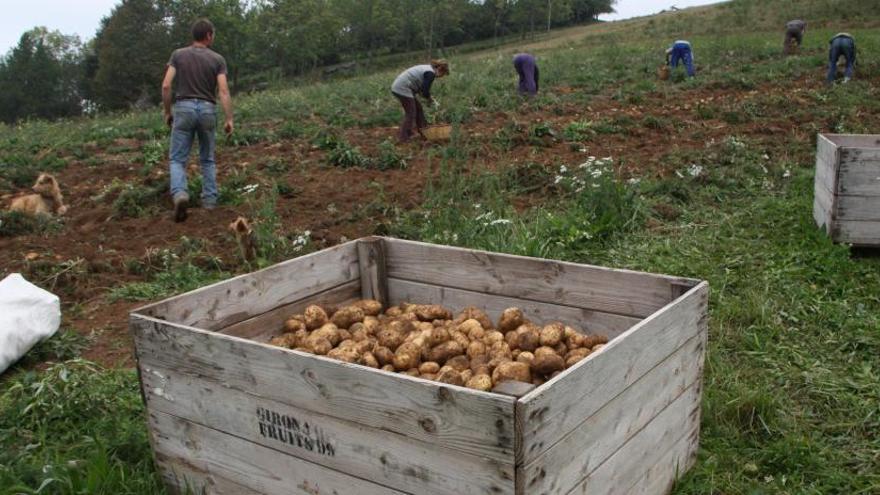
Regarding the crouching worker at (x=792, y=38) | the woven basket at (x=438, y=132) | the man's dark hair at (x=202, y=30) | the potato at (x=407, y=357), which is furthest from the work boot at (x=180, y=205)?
the crouching worker at (x=792, y=38)

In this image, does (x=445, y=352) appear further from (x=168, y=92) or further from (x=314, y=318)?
(x=168, y=92)

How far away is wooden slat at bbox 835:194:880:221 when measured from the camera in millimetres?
5738

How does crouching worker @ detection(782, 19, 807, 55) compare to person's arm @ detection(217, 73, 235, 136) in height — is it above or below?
above

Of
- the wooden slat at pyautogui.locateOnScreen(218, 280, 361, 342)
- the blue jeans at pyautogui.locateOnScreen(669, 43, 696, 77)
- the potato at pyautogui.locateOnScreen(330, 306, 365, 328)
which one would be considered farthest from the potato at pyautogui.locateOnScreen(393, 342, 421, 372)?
the blue jeans at pyautogui.locateOnScreen(669, 43, 696, 77)

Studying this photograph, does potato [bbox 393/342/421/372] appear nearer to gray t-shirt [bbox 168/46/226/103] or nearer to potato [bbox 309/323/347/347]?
potato [bbox 309/323/347/347]

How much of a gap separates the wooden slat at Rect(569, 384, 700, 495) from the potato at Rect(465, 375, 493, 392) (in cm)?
48

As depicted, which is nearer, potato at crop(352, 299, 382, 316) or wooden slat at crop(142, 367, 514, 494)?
wooden slat at crop(142, 367, 514, 494)

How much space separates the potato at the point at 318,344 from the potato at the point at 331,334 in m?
0.02

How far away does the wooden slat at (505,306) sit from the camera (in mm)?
3498

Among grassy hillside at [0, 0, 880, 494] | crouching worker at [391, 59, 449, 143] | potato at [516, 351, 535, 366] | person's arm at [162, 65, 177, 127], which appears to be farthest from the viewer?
crouching worker at [391, 59, 449, 143]

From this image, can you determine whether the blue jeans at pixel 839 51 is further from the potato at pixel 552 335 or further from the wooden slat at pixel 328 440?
the wooden slat at pixel 328 440

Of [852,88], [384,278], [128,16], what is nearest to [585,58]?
[852,88]

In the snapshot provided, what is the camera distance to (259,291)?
12.3ft

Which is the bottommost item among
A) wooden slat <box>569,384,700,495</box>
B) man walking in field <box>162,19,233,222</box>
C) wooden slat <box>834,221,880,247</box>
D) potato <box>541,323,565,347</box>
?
wooden slat <box>569,384,700,495</box>
